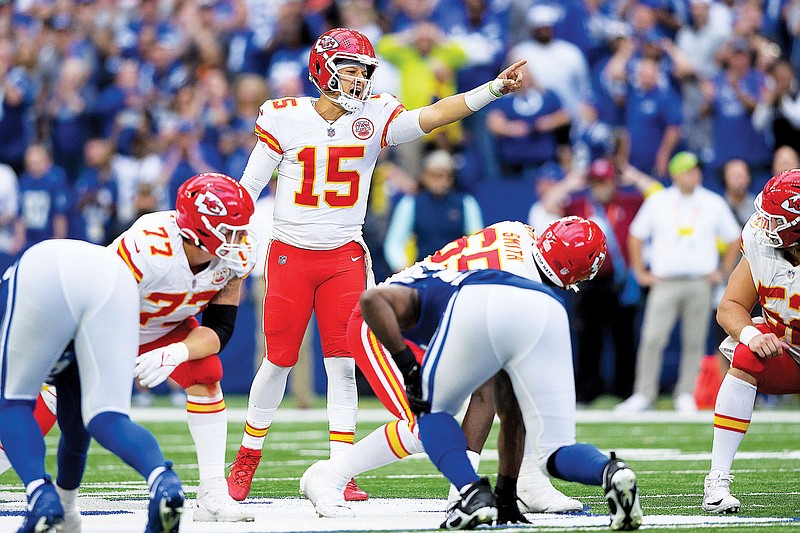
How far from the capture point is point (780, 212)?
5551 mm

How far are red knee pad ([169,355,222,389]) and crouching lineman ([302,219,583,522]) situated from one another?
0.61m

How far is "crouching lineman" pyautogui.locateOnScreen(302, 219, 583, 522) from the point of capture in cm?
526

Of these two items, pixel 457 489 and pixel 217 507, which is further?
pixel 217 507

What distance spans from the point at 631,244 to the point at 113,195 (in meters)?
5.21

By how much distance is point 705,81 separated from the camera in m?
13.2

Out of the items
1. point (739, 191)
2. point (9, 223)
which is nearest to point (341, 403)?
point (739, 191)

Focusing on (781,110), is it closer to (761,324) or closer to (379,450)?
(761,324)

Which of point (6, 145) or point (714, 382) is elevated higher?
point (6, 145)

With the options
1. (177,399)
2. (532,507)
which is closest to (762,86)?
(177,399)

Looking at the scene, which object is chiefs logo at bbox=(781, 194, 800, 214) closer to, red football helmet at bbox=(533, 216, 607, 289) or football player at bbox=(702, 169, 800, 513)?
football player at bbox=(702, 169, 800, 513)

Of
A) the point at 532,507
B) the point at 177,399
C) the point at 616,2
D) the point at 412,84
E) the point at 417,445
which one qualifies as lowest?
the point at 177,399

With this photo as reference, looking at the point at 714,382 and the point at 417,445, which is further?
the point at 714,382

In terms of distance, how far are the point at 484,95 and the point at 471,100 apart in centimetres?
7

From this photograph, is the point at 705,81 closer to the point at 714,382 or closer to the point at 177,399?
the point at 714,382
